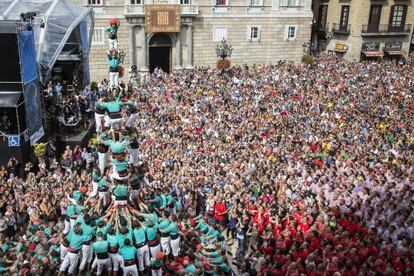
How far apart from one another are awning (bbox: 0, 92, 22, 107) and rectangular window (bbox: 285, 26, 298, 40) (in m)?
27.8

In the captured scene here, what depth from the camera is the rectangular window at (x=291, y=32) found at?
1608 inches

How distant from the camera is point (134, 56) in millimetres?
37562

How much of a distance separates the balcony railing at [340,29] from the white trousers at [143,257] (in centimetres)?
3738

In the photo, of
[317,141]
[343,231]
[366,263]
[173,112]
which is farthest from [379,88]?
[366,263]

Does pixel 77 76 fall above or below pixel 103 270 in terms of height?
above

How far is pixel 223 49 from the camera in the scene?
1460 inches

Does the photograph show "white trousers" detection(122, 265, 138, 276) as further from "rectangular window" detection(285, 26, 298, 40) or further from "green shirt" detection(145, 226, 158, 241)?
"rectangular window" detection(285, 26, 298, 40)

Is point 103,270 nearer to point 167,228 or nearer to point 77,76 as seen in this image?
point 167,228

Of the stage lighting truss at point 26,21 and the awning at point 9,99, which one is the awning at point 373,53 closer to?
the stage lighting truss at point 26,21

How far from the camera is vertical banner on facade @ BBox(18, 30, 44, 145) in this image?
62.7ft

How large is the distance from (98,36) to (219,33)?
10.3m

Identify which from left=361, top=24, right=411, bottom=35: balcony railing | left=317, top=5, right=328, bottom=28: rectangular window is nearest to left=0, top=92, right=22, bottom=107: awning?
left=361, top=24, right=411, bottom=35: balcony railing

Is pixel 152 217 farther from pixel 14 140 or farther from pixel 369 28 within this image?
pixel 369 28

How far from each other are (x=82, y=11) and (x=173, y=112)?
26.1 ft
